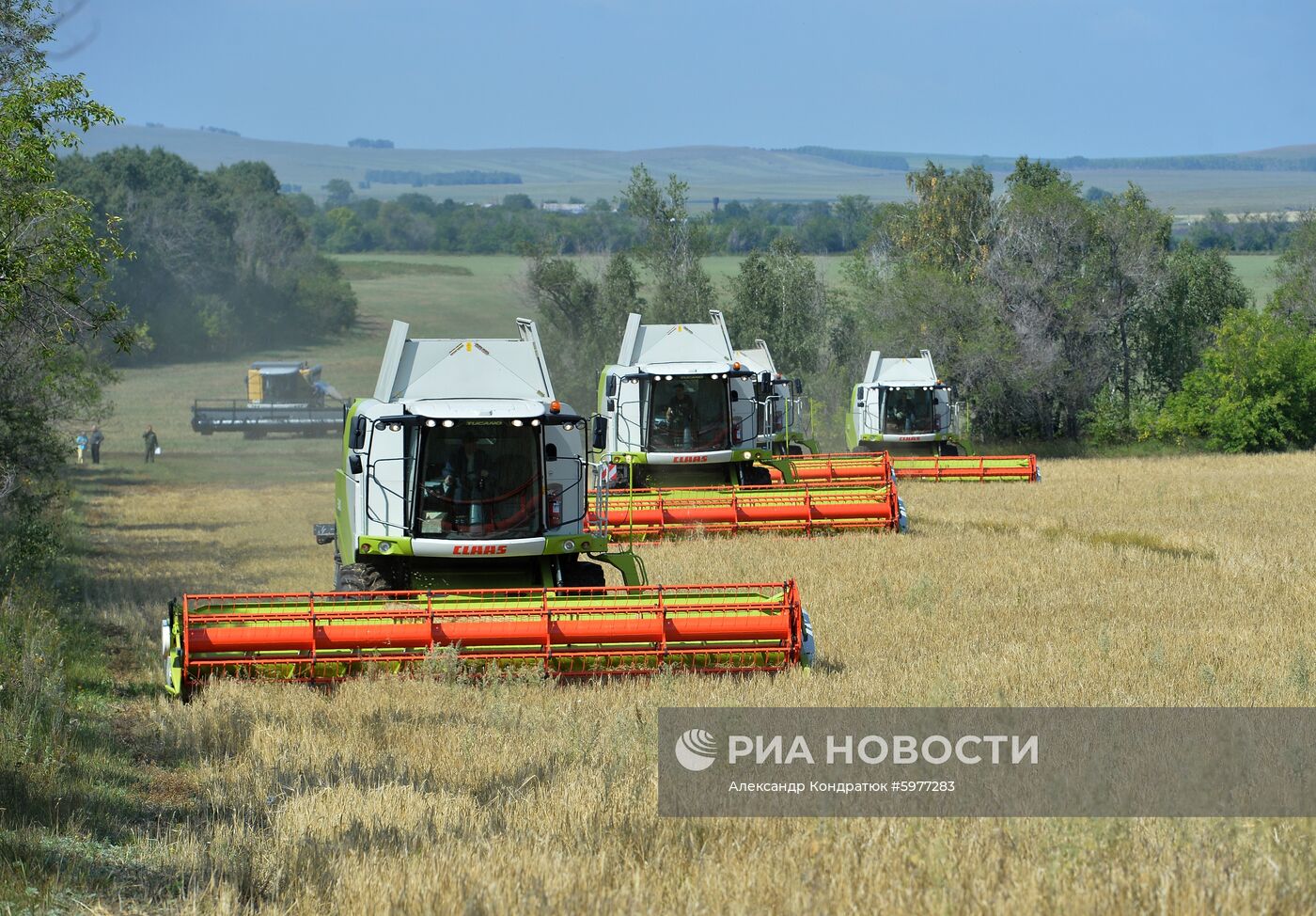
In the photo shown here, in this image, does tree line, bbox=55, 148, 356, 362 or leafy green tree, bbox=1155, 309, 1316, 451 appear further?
tree line, bbox=55, 148, 356, 362

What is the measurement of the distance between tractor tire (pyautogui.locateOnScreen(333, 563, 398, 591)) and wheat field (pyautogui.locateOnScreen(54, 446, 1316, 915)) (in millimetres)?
1645

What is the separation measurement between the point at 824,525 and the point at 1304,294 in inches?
1322

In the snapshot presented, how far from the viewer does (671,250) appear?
173 feet

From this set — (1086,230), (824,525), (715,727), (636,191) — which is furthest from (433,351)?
(636,191)

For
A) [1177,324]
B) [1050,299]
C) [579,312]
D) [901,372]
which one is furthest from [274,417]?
[1177,324]

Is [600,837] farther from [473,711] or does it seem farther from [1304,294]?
[1304,294]

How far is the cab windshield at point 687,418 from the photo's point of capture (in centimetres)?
2047

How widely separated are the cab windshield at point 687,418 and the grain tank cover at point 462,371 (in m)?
7.86

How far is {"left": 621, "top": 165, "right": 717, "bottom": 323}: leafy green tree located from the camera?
5184 centimetres

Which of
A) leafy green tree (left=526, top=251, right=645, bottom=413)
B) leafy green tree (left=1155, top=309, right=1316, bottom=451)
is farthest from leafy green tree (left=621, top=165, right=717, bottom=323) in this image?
leafy green tree (left=1155, top=309, right=1316, bottom=451)

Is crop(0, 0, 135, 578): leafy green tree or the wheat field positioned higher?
crop(0, 0, 135, 578): leafy green tree

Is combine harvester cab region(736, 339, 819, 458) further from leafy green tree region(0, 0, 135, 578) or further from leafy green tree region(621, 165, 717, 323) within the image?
leafy green tree region(621, 165, 717, 323)
